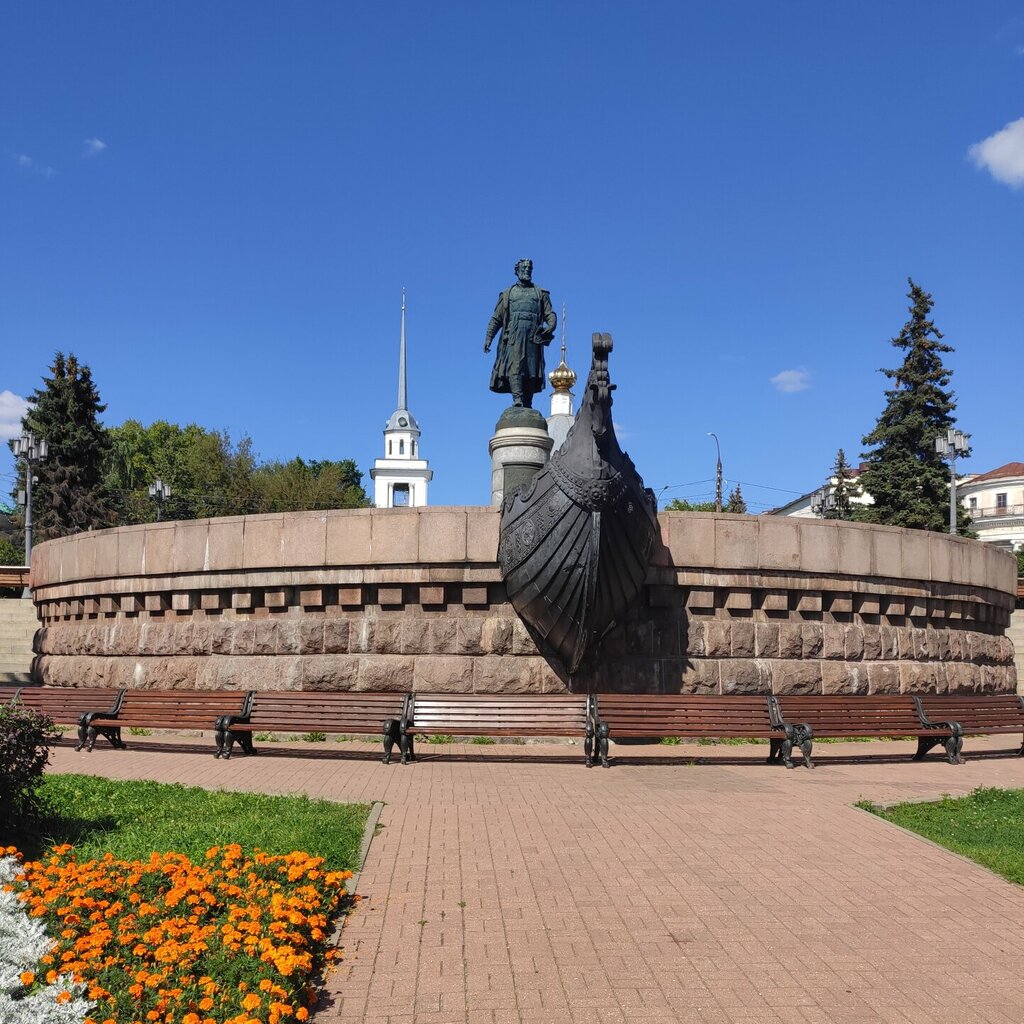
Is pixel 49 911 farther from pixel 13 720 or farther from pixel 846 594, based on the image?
pixel 846 594

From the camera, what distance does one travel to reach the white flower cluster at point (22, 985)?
3.20 m

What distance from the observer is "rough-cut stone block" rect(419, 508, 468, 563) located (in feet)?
36.1

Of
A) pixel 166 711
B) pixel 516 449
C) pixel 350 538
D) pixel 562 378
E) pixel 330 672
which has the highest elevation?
pixel 562 378

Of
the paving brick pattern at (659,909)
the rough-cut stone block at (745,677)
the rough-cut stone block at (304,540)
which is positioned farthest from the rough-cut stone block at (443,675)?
the rough-cut stone block at (745,677)

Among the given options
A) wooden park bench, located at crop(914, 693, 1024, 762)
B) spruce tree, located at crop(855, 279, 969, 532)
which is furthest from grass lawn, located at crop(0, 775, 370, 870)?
spruce tree, located at crop(855, 279, 969, 532)

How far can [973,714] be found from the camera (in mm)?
10656

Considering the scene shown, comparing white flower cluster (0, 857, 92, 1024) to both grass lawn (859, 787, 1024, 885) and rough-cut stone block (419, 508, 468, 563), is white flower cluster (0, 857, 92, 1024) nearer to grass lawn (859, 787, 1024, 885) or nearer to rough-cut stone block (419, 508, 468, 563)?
grass lawn (859, 787, 1024, 885)

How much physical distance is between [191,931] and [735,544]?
8562 mm

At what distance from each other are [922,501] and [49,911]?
33199 mm

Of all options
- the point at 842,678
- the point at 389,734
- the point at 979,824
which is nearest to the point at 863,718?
the point at 842,678

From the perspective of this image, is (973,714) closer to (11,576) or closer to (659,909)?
(659,909)

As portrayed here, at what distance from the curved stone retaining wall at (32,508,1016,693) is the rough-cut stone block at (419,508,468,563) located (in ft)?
0.06

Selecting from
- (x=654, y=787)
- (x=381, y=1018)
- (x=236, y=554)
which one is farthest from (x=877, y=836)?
(x=236, y=554)

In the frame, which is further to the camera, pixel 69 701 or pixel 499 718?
pixel 69 701
